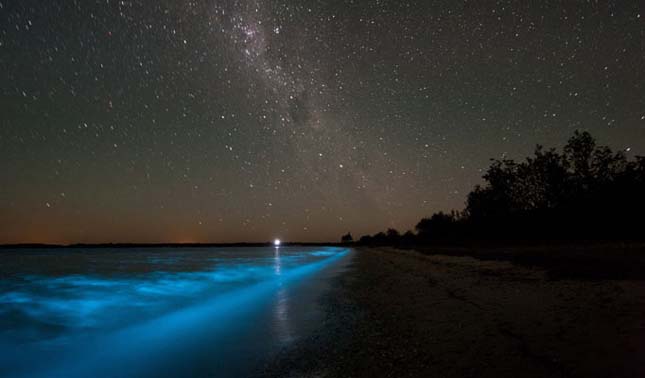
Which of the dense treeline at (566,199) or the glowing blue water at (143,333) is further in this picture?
the dense treeline at (566,199)

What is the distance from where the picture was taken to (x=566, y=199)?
134 feet

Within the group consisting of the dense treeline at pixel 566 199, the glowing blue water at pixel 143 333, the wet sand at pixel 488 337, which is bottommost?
the glowing blue water at pixel 143 333

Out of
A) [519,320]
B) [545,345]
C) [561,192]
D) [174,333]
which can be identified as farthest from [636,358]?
[561,192]

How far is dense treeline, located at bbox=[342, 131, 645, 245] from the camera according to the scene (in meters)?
30.3

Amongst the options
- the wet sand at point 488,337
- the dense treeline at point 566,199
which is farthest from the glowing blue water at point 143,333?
the dense treeline at point 566,199

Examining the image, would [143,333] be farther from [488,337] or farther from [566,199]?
[566,199]

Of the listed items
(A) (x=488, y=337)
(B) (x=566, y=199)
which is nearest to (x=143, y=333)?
(A) (x=488, y=337)

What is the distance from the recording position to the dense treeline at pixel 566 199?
3033 cm

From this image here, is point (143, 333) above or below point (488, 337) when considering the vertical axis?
below

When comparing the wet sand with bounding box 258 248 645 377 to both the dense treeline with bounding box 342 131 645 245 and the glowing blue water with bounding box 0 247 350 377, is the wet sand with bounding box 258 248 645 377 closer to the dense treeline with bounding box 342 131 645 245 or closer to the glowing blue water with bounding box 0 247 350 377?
the glowing blue water with bounding box 0 247 350 377

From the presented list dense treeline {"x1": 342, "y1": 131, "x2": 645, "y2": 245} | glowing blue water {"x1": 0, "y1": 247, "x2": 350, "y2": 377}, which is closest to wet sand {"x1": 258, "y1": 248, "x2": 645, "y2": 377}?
glowing blue water {"x1": 0, "y1": 247, "x2": 350, "y2": 377}

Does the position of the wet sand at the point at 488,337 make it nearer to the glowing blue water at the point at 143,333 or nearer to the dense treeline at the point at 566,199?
the glowing blue water at the point at 143,333

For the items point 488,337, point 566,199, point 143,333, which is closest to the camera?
point 488,337

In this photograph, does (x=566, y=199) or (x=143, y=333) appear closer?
(x=143, y=333)
